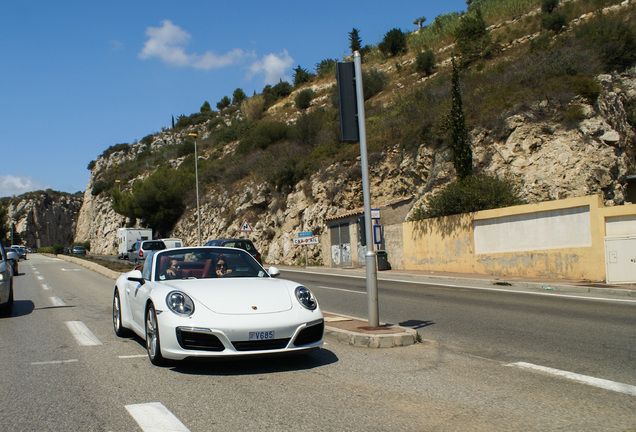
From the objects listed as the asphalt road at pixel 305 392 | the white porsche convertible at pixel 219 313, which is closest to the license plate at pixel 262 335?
the white porsche convertible at pixel 219 313

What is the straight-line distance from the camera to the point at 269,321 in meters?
5.59

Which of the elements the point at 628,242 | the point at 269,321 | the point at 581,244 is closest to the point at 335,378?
the point at 269,321

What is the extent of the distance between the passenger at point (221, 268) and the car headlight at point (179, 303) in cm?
113

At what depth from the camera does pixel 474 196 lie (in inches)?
859

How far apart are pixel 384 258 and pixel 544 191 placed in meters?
A: 7.72

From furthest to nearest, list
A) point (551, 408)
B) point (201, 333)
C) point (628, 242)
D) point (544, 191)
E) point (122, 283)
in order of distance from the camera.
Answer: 1. point (544, 191)
2. point (628, 242)
3. point (122, 283)
4. point (201, 333)
5. point (551, 408)

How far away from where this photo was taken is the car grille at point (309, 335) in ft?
18.9

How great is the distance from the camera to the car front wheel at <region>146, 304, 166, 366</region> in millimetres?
5898

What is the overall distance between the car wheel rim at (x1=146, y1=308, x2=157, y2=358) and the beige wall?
1435 centimetres

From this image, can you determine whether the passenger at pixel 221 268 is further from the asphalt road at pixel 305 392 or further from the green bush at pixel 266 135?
the green bush at pixel 266 135

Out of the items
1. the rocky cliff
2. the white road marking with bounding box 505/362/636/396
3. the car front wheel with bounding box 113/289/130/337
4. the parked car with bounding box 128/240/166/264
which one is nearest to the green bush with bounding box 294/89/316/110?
the rocky cliff

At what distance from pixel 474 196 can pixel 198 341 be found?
59.6ft

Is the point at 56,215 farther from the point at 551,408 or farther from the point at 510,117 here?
the point at 551,408

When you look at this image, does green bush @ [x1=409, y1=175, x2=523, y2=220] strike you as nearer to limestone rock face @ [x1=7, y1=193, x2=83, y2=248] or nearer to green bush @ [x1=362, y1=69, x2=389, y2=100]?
green bush @ [x1=362, y1=69, x2=389, y2=100]
